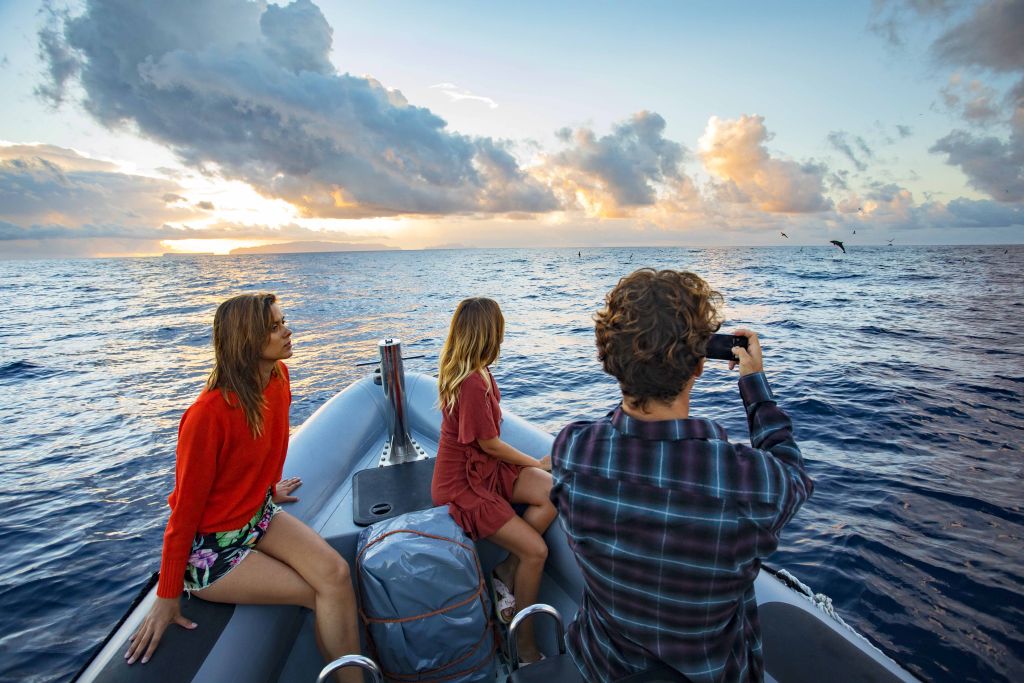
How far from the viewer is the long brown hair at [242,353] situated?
1.95 metres

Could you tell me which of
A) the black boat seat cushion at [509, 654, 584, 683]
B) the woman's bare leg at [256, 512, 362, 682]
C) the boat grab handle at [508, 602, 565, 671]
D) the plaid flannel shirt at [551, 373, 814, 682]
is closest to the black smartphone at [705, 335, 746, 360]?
the plaid flannel shirt at [551, 373, 814, 682]

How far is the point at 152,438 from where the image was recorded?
7449mm

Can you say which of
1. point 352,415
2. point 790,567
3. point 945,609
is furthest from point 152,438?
point 945,609

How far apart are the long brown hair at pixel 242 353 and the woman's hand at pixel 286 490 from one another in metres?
0.94

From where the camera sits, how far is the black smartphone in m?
1.24

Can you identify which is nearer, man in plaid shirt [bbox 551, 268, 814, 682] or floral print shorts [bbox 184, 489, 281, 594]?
man in plaid shirt [bbox 551, 268, 814, 682]

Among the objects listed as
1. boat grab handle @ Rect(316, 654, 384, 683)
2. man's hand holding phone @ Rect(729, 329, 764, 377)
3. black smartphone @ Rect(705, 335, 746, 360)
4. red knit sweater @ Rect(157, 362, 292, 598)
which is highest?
black smartphone @ Rect(705, 335, 746, 360)

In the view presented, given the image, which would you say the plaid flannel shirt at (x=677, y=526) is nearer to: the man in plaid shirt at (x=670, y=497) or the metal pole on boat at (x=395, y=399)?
the man in plaid shirt at (x=670, y=497)

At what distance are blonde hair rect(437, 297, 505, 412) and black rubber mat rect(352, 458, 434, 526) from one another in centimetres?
78

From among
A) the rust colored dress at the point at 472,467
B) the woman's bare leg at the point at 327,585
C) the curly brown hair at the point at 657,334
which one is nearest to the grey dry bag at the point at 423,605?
the woman's bare leg at the point at 327,585

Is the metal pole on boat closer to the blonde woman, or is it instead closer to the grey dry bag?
the blonde woman

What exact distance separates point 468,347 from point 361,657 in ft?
4.26

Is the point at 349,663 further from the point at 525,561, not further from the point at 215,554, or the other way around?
the point at 525,561

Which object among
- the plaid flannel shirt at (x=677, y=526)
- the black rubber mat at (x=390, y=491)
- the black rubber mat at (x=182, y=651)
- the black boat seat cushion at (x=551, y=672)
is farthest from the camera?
the black rubber mat at (x=390, y=491)
